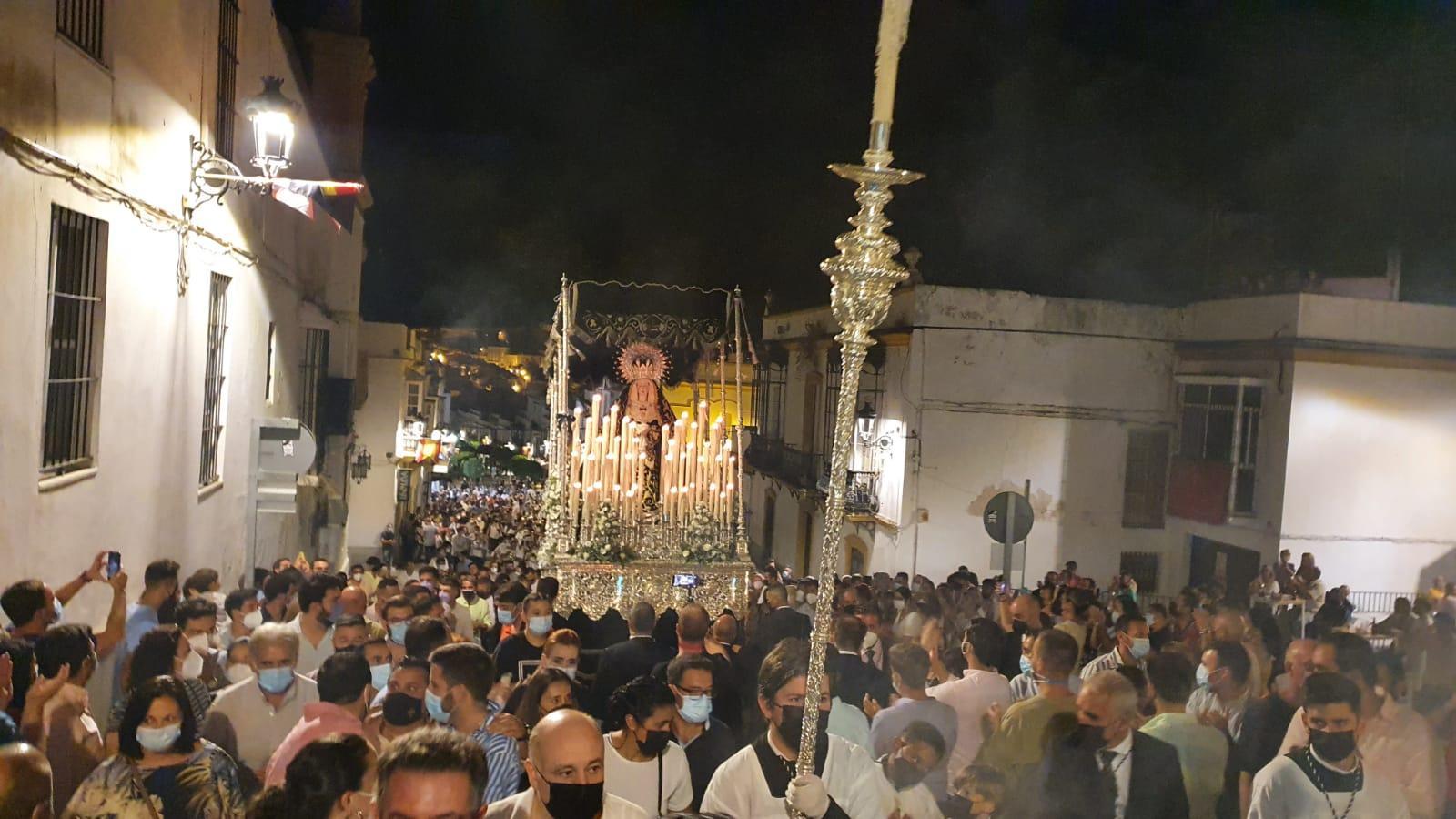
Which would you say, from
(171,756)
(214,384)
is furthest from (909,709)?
(214,384)

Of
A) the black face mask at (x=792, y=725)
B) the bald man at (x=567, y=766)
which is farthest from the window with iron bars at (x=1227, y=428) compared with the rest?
the bald man at (x=567, y=766)

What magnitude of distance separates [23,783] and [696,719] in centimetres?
213

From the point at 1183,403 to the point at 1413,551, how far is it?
11.9 ft

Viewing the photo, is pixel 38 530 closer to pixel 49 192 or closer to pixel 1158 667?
pixel 49 192

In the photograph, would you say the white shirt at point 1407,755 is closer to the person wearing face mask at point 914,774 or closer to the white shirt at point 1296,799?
the white shirt at point 1296,799

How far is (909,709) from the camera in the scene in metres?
4.43

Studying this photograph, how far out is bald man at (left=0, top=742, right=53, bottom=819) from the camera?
265cm

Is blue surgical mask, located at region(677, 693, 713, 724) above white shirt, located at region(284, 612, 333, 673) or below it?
above

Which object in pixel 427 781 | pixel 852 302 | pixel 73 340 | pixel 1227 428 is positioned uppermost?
pixel 852 302

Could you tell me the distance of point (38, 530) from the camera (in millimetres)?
A: 5078

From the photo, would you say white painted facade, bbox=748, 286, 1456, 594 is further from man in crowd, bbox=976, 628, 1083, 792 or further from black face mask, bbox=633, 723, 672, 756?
black face mask, bbox=633, 723, 672, 756

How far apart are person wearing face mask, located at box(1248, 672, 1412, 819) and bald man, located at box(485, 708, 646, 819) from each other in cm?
240

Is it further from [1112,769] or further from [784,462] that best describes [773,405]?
[1112,769]

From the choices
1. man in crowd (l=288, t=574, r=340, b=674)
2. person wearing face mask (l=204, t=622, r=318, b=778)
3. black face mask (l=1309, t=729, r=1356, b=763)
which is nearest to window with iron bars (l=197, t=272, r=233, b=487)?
man in crowd (l=288, t=574, r=340, b=674)
